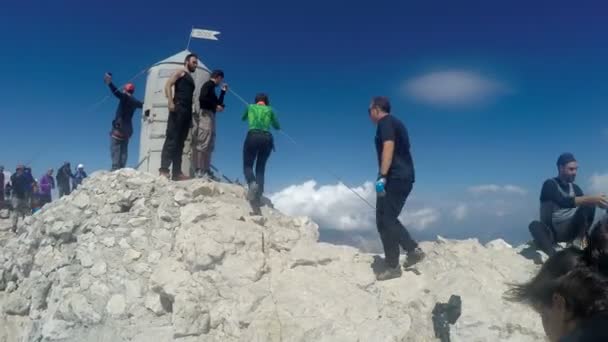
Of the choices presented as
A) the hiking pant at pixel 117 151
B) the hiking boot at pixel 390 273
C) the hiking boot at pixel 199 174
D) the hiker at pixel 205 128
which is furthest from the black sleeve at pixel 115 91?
the hiking boot at pixel 390 273

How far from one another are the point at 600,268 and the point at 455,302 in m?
4.69

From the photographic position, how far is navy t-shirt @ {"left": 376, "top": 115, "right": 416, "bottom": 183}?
21.3 feet

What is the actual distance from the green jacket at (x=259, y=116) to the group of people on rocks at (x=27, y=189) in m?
8.71

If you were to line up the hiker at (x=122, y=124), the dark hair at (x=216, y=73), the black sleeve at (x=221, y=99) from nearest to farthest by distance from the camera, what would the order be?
the dark hair at (x=216, y=73), the black sleeve at (x=221, y=99), the hiker at (x=122, y=124)

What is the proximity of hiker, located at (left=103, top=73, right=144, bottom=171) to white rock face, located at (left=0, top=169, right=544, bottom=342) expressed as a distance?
1663mm

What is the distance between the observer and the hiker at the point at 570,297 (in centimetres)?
164

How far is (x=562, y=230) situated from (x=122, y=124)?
980 cm

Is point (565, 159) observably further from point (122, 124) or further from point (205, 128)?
point (122, 124)

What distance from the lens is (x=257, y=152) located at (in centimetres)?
858

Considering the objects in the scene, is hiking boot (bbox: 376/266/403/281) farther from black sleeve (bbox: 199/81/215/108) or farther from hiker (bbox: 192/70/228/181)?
black sleeve (bbox: 199/81/215/108)

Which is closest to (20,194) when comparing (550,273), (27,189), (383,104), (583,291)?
(27,189)

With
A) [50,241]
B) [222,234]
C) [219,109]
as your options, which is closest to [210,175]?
[219,109]

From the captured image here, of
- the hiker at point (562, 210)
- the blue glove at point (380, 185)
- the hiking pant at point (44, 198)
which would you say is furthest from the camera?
the hiking pant at point (44, 198)

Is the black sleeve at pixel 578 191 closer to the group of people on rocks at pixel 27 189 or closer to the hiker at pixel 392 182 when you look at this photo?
the hiker at pixel 392 182
